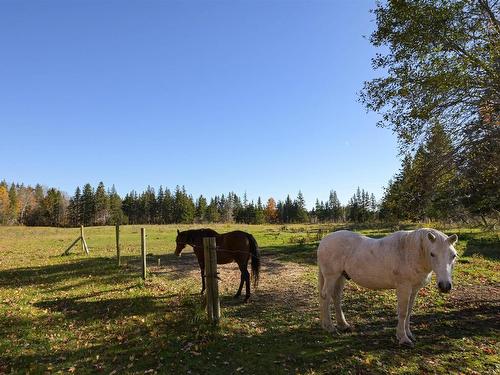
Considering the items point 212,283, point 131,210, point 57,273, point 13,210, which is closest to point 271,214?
point 131,210

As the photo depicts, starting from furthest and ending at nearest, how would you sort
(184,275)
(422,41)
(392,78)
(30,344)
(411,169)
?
(184,275) → (411,169) → (392,78) → (422,41) → (30,344)

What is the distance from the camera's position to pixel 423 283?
680 centimetres

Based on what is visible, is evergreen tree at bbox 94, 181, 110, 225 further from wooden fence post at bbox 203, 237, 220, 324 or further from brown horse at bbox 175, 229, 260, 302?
wooden fence post at bbox 203, 237, 220, 324

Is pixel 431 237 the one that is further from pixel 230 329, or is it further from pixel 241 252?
pixel 241 252

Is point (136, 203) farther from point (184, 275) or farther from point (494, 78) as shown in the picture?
point (494, 78)

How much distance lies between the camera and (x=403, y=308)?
6.82 m

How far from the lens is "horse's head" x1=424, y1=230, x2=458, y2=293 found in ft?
19.2

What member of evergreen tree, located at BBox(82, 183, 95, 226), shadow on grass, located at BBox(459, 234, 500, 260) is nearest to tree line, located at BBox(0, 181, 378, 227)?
evergreen tree, located at BBox(82, 183, 95, 226)

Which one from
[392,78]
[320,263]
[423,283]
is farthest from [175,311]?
[392,78]

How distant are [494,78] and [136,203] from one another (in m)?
107

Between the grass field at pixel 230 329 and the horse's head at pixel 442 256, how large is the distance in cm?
162

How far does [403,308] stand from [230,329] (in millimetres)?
3812

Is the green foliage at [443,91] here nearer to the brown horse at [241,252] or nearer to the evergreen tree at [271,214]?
the brown horse at [241,252]

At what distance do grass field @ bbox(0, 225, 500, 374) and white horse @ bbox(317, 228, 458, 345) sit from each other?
0.82m
